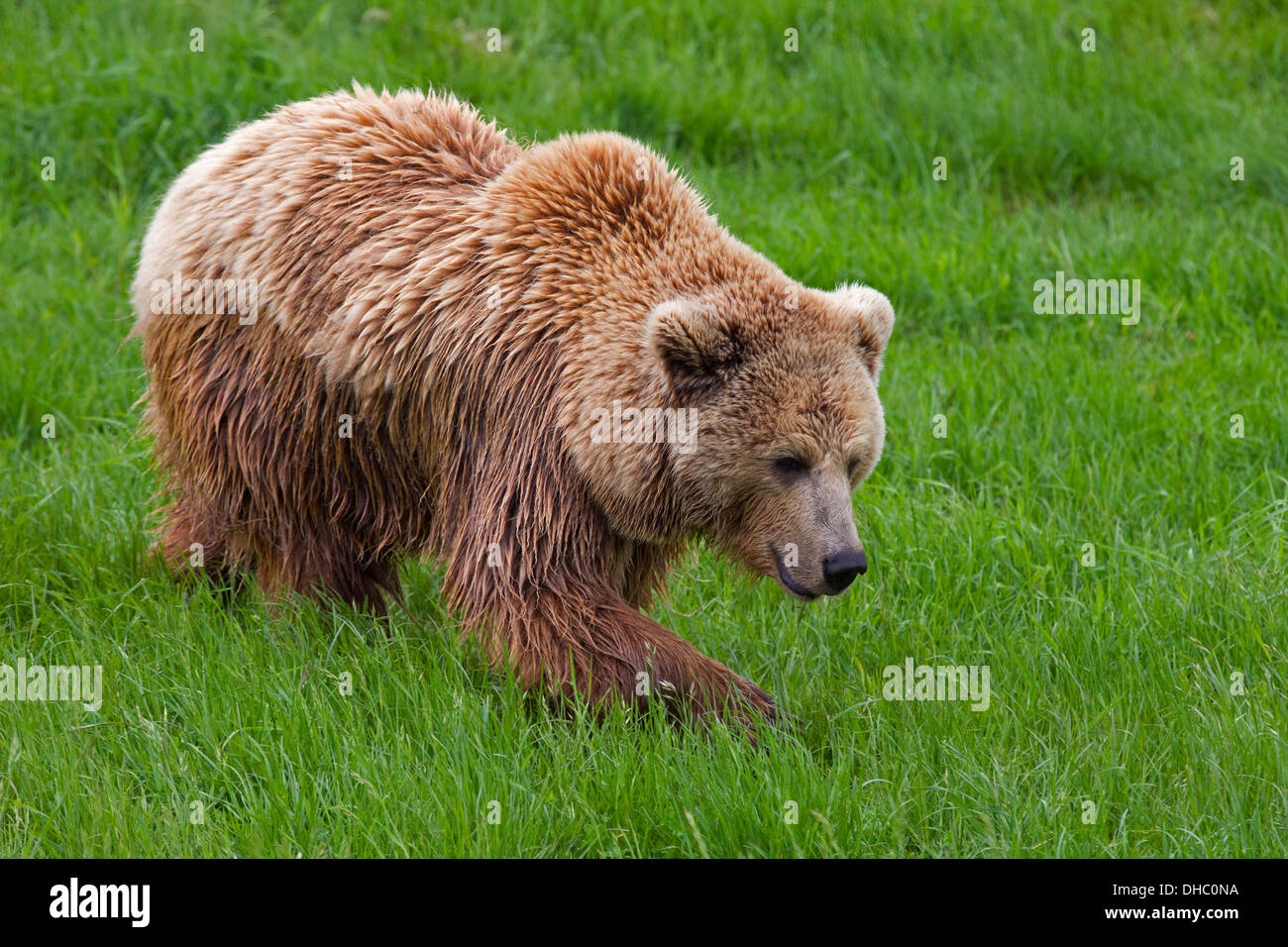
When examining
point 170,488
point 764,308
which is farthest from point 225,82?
point 764,308

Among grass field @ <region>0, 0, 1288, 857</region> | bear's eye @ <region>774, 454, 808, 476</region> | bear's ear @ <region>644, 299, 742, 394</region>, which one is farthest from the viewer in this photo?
bear's eye @ <region>774, 454, 808, 476</region>

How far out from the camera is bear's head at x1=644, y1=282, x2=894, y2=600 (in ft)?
15.1

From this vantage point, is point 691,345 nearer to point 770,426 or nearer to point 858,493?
point 770,426

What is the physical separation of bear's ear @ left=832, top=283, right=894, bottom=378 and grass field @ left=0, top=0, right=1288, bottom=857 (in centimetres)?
110

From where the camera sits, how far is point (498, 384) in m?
4.98

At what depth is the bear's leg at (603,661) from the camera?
4.75 metres

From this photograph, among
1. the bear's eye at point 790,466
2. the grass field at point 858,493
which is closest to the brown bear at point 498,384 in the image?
the bear's eye at point 790,466

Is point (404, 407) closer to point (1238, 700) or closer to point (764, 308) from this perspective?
point (764, 308)

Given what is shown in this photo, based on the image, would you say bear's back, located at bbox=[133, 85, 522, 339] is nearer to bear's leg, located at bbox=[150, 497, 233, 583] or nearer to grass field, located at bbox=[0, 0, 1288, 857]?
bear's leg, located at bbox=[150, 497, 233, 583]

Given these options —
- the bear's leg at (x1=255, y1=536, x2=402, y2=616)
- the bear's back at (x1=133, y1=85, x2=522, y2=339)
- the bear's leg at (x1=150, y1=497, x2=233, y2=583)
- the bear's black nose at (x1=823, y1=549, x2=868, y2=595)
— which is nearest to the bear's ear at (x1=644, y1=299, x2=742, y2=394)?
the bear's black nose at (x1=823, y1=549, x2=868, y2=595)

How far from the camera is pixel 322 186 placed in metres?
5.40

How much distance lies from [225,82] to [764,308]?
5.89 meters

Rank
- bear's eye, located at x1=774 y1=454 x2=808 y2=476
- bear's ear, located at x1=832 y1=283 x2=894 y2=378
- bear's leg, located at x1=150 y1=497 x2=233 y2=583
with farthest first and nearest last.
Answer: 1. bear's leg, located at x1=150 y1=497 x2=233 y2=583
2. bear's ear, located at x1=832 y1=283 x2=894 y2=378
3. bear's eye, located at x1=774 y1=454 x2=808 y2=476

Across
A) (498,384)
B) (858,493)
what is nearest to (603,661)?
(498,384)
